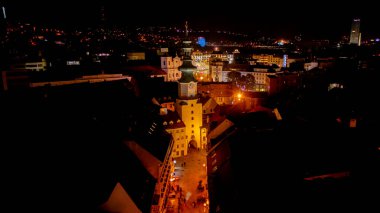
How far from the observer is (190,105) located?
27.2m

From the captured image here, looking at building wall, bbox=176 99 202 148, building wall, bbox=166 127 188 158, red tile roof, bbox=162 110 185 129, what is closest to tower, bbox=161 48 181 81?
building wall, bbox=176 99 202 148

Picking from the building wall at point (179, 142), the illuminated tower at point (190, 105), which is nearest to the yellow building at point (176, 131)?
the building wall at point (179, 142)

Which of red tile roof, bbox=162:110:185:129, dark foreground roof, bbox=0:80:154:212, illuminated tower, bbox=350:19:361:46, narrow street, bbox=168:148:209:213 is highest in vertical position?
illuminated tower, bbox=350:19:361:46

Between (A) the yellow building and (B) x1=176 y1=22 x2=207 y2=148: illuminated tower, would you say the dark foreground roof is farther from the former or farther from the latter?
(B) x1=176 y1=22 x2=207 y2=148: illuminated tower

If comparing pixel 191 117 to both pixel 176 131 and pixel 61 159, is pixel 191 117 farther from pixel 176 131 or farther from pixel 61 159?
pixel 61 159

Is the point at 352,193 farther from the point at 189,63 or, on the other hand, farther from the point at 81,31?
the point at 81,31

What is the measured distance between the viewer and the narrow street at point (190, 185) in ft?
56.5

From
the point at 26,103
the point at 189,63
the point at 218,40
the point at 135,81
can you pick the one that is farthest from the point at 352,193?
the point at 218,40

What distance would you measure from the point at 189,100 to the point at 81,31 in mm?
68547

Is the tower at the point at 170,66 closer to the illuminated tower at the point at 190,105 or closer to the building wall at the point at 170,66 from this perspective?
the building wall at the point at 170,66

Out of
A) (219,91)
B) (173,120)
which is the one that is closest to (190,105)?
(173,120)

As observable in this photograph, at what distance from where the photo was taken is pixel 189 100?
88.7 feet

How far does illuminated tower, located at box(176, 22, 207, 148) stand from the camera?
26.8 metres

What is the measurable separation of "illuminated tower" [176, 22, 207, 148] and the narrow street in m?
2.13
